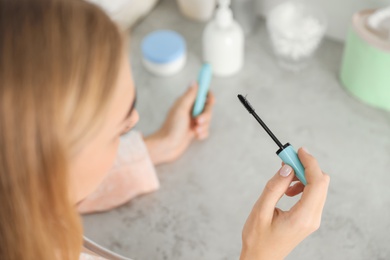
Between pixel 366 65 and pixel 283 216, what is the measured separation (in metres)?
0.36

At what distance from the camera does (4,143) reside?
1.38 feet

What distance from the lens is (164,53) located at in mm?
948

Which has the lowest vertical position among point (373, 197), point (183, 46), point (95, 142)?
point (373, 197)

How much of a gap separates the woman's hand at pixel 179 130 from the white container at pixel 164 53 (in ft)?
0.36

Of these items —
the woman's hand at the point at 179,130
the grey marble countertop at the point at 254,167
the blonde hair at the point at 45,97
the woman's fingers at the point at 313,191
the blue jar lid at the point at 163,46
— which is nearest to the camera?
the blonde hair at the point at 45,97

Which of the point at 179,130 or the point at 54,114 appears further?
the point at 179,130

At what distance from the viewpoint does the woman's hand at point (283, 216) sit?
1.82 ft

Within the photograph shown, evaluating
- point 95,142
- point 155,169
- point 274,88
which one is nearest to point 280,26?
point 274,88

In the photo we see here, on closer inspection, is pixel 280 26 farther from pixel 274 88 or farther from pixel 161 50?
pixel 161 50

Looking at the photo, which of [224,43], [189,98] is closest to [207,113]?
[189,98]

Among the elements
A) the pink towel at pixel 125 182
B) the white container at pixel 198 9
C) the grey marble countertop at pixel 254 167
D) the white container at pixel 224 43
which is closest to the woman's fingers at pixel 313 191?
the grey marble countertop at pixel 254 167

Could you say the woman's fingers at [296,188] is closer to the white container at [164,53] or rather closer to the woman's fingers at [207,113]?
the woman's fingers at [207,113]

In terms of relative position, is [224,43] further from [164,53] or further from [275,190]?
[275,190]

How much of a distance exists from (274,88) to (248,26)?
16 centimetres
